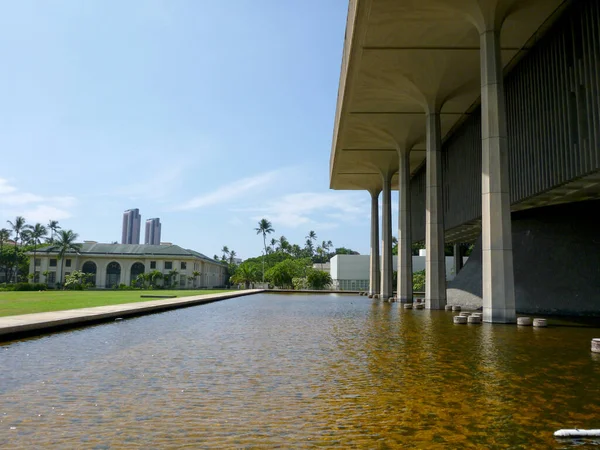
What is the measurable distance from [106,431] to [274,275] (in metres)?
66.6

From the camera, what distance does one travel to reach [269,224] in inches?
4053

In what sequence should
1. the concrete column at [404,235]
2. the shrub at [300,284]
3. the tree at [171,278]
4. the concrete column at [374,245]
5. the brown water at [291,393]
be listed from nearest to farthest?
the brown water at [291,393], the concrete column at [404,235], the concrete column at [374,245], the shrub at [300,284], the tree at [171,278]

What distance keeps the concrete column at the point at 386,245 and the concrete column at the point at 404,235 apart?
5.82 metres

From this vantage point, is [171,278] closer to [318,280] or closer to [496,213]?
[318,280]

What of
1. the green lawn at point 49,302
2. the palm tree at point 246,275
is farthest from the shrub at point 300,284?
the green lawn at point 49,302

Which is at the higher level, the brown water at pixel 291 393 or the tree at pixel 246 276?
the tree at pixel 246 276

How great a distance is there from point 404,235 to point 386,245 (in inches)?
248

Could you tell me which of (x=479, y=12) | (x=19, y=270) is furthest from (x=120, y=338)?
(x=19, y=270)

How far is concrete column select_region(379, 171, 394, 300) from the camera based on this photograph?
124 feet

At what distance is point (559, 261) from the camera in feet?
65.8

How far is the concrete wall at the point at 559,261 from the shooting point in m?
19.1

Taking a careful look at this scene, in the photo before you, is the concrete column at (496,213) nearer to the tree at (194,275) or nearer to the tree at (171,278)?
the tree at (171,278)

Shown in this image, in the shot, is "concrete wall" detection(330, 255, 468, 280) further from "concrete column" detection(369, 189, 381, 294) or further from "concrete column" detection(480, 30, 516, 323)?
"concrete column" detection(480, 30, 516, 323)

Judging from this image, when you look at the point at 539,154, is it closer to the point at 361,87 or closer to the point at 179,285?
the point at 361,87
